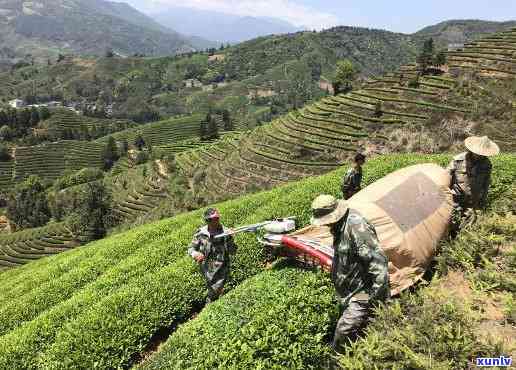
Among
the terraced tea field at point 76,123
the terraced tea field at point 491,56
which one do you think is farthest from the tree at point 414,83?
the terraced tea field at point 76,123

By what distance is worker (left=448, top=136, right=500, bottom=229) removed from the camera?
7.48 metres

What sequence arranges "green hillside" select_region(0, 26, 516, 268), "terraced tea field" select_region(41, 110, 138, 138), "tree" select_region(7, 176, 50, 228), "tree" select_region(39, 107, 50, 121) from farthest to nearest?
"tree" select_region(39, 107, 50, 121), "terraced tea field" select_region(41, 110, 138, 138), "tree" select_region(7, 176, 50, 228), "green hillside" select_region(0, 26, 516, 268)

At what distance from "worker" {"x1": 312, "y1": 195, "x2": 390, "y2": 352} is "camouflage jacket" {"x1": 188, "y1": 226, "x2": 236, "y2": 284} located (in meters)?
3.04

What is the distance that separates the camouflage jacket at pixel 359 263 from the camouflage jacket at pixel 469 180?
362 centimetres

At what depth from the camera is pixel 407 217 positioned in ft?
22.0

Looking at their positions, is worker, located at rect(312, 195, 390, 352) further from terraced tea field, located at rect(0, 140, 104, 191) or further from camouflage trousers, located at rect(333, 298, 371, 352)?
terraced tea field, located at rect(0, 140, 104, 191)

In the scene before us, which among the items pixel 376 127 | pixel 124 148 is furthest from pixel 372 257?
pixel 124 148

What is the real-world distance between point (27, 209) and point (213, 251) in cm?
9241

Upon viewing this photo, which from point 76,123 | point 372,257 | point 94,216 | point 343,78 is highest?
point 372,257

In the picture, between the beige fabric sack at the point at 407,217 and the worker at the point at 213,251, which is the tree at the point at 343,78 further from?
the worker at the point at 213,251

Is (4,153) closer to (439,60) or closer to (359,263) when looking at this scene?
(439,60)

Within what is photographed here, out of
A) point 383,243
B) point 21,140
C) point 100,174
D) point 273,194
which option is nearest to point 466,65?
point 273,194

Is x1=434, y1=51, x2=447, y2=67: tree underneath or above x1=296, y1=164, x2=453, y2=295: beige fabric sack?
above

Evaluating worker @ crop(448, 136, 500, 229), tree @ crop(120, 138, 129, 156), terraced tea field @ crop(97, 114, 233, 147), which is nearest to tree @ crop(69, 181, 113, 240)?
worker @ crop(448, 136, 500, 229)
